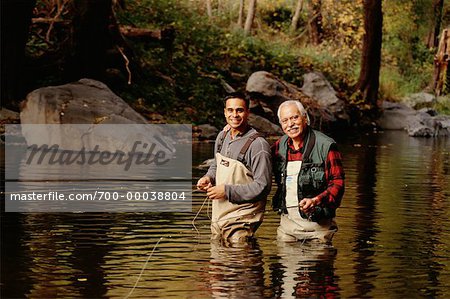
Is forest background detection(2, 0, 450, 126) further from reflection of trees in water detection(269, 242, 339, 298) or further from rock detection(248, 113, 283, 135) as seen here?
reflection of trees in water detection(269, 242, 339, 298)

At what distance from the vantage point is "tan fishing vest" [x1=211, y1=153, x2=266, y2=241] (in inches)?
376

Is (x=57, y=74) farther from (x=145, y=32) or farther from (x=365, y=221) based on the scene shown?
(x=365, y=221)

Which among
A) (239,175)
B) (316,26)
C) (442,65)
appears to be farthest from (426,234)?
(316,26)

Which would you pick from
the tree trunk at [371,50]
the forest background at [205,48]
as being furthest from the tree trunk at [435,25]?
the tree trunk at [371,50]

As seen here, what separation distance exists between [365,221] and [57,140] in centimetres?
1085

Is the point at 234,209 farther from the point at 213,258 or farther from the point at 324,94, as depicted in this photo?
the point at 324,94

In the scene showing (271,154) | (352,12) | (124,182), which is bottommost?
(124,182)

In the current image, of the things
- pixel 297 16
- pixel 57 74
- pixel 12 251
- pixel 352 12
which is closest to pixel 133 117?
pixel 57 74

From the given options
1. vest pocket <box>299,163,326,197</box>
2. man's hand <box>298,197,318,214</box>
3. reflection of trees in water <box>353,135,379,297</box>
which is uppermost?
vest pocket <box>299,163,326,197</box>

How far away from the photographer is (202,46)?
1367 inches

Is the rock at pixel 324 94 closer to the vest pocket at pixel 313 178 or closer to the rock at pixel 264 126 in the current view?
the rock at pixel 264 126

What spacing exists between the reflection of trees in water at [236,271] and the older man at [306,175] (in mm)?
527

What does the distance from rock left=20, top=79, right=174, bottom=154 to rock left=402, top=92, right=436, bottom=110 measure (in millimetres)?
19880

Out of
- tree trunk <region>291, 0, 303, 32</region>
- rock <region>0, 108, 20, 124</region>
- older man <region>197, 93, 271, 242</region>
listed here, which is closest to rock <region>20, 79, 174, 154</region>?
rock <region>0, 108, 20, 124</region>
